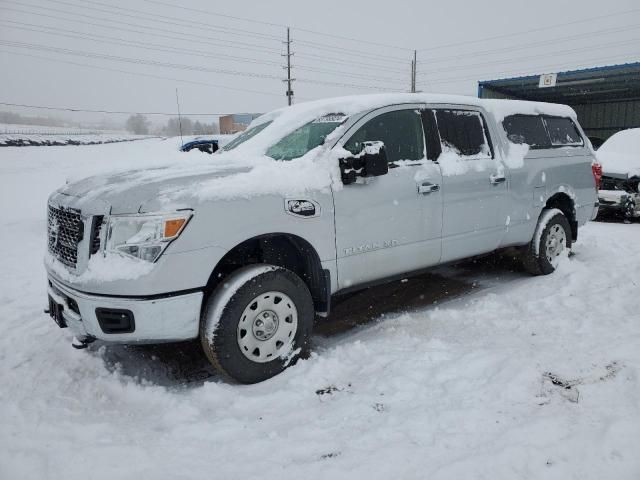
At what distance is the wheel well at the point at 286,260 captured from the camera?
3.15 meters

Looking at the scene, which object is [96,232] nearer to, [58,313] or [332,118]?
[58,313]

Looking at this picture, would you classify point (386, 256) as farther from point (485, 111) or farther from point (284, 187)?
point (485, 111)

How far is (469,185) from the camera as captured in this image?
163 inches

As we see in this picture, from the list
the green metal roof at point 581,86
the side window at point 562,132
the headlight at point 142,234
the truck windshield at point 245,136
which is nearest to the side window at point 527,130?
the side window at point 562,132

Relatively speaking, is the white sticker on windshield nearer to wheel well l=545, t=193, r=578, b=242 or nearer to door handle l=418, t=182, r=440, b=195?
door handle l=418, t=182, r=440, b=195

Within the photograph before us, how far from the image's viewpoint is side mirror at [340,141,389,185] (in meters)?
3.19

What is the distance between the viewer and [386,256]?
3.66 meters

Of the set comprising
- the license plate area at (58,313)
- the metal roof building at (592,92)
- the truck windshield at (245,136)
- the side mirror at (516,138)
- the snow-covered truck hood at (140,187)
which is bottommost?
the license plate area at (58,313)

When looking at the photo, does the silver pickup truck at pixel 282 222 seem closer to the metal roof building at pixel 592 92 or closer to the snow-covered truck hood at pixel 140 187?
the snow-covered truck hood at pixel 140 187

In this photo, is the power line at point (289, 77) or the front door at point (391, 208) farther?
the power line at point (289, 77)

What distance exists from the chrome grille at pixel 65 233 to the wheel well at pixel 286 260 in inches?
33.3

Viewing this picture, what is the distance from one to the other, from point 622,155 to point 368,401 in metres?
9.39

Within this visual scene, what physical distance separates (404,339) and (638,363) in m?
1.55

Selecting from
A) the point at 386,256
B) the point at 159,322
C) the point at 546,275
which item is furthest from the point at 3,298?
the point at 546,275
